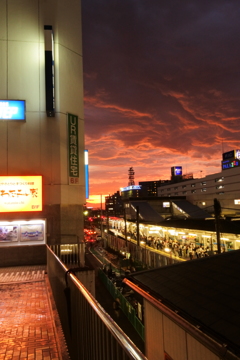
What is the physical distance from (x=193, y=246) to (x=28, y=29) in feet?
79.3

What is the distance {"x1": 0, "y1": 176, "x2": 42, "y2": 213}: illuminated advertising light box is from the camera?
54.2 ft

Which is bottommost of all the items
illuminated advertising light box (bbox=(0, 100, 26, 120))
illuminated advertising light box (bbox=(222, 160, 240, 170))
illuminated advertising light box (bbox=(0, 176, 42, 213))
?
illuminated advertising light box (bbox=(0, 176, 42, 213))

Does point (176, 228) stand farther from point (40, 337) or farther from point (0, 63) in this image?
point (40, 337)

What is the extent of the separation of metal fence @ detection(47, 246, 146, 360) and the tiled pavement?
35.2 inches

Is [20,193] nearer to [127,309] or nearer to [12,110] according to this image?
[12,110]

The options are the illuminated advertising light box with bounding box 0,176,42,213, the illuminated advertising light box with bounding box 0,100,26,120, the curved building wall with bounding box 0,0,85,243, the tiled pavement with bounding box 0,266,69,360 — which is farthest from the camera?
the curved building wall with bounding box 0,0,85,243

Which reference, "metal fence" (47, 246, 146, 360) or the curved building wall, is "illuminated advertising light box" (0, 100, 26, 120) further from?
"metal fence" (47, 246, 146, 360)

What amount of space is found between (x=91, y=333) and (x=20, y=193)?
568 inches

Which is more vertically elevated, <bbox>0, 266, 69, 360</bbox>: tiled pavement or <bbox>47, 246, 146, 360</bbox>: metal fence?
<bbox>47, 246, 146, 360</bbox>: metal fence

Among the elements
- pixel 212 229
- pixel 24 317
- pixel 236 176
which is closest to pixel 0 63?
pixel 24 317

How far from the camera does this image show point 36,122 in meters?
17.3

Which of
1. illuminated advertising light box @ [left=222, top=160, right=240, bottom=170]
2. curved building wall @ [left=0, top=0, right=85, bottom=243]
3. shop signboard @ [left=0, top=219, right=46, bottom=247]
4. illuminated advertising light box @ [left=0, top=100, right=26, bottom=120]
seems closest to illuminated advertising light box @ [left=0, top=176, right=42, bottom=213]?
curved building wall @ [left=0, top=0, right=85, bottom=243]

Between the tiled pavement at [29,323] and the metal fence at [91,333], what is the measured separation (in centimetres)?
89

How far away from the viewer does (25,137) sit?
56.0ft
